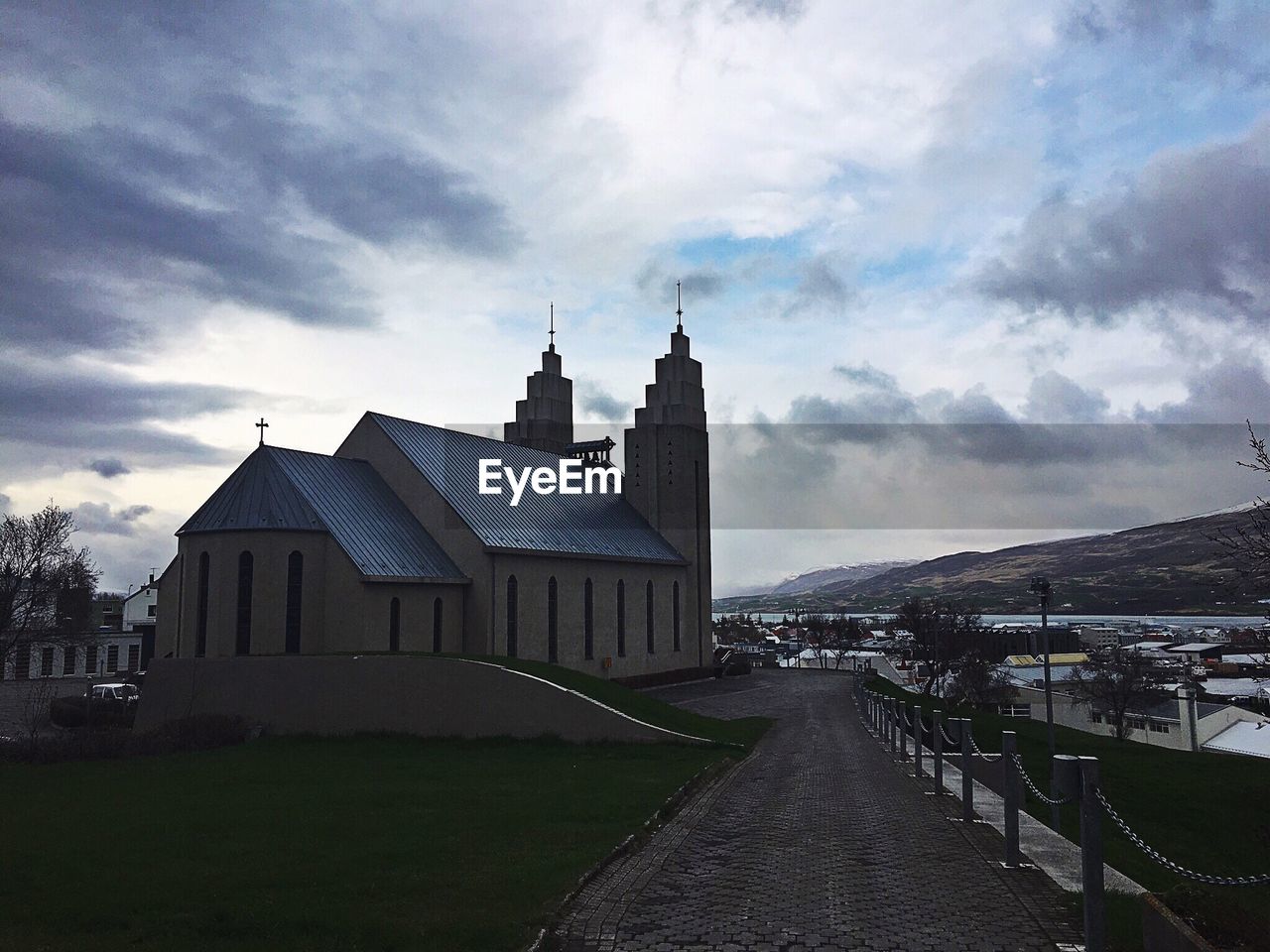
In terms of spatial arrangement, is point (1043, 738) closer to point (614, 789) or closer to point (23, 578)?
point (614, 789)

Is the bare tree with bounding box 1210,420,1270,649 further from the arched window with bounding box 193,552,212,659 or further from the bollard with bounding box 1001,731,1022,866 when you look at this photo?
the arched window with bounding box 193,552,212,659

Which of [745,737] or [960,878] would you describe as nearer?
[960,878]

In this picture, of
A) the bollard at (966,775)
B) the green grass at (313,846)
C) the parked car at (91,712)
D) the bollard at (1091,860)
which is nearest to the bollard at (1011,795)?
the bollard at (966,775)

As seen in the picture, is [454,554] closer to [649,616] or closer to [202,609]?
[202,609]

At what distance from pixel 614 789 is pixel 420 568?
21777 millimetres

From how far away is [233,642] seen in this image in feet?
109

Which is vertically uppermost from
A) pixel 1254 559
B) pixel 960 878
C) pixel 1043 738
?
pixel 1254 559

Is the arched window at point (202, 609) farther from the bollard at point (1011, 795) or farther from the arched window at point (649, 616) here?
the bollard at point (1011, 795)

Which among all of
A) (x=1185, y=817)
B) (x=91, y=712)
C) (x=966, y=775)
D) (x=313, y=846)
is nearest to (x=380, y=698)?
(x=313, y=846)

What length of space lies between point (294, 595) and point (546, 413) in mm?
32416

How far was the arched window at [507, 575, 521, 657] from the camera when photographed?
1580 inches

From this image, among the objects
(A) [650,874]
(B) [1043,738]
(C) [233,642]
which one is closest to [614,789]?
(A) [650,874]

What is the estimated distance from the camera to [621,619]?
4841cm

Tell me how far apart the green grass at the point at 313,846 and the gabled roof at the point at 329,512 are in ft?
40.5
